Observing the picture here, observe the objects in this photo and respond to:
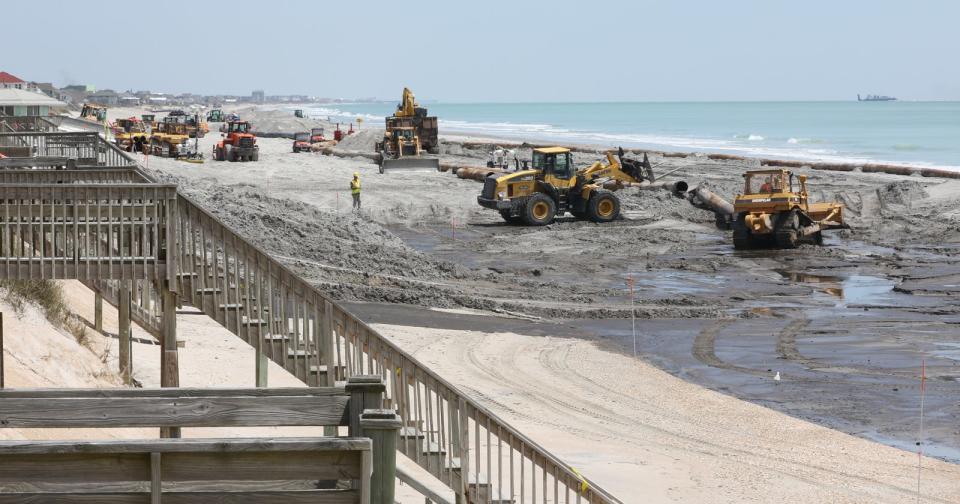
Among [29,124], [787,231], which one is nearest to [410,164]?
[29,124]

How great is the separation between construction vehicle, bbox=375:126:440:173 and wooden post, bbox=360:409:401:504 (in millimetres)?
49278

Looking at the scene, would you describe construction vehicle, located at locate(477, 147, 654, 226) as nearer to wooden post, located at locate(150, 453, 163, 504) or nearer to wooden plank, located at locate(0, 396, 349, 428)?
wooden plank, located at locate(0, 396, 349, 428)

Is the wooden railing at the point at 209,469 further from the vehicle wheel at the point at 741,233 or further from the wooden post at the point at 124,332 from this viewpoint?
the vehicle wheel at the point at 741,233

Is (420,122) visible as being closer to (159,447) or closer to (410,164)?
(410,164)

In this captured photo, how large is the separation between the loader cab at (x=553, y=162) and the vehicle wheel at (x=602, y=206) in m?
1.07

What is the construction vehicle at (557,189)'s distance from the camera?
38.8 meters

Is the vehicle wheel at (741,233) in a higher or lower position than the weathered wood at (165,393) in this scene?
lower

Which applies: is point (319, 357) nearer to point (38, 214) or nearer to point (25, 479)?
point (38, 214)

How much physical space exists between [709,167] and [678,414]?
1716 inches

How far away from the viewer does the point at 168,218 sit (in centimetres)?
1072

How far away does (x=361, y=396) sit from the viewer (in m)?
5.41

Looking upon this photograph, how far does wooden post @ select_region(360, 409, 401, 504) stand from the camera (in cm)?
516

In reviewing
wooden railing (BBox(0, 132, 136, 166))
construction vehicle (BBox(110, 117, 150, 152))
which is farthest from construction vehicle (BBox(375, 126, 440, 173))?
wooden railing (BBox(0, 132, 136, 166))

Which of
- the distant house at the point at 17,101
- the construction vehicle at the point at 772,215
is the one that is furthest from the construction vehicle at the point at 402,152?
the construction vehicle at the point at 772,215
